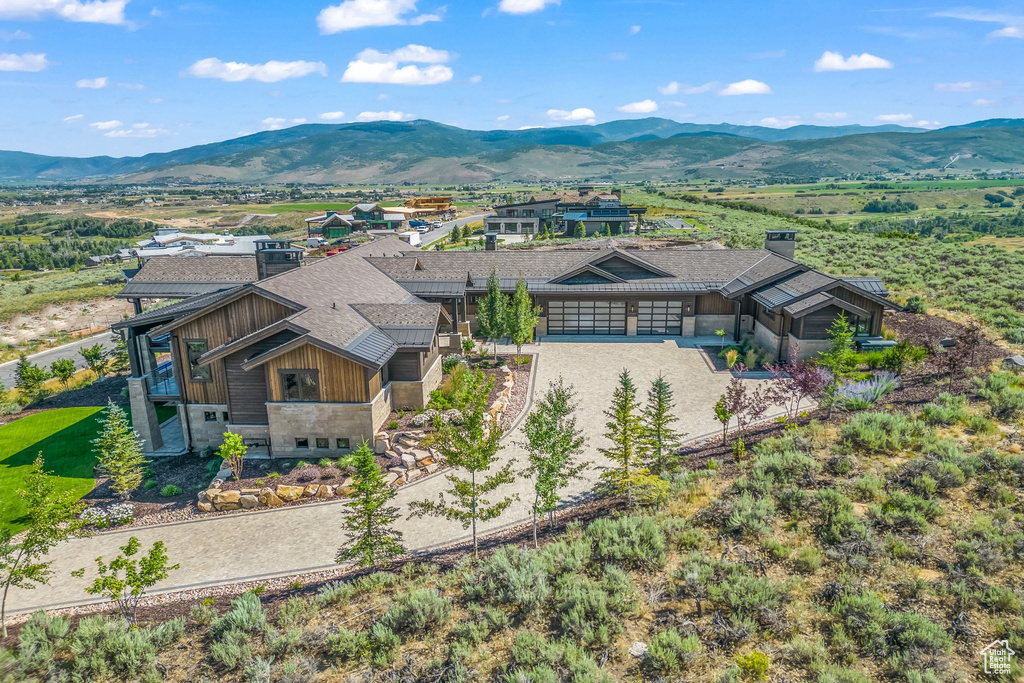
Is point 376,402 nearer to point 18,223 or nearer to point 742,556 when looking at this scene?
point 742,556

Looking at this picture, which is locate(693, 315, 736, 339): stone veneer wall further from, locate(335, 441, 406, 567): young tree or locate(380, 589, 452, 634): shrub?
locate(380, 589, 452, 634): shrub

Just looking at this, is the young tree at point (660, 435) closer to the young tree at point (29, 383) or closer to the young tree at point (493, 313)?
the young tree at point (493, 313)

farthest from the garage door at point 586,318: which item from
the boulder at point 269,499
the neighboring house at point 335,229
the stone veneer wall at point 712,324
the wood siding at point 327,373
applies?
the neighboring house at point 335,229

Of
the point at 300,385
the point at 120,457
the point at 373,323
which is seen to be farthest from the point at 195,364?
the point at 373,323

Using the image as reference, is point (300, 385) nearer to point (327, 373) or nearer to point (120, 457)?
point (327, 373)

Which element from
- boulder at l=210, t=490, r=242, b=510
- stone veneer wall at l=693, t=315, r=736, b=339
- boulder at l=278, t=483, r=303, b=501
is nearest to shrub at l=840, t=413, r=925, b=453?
stone veneer wall at l=693, t=315, r=736, b=339

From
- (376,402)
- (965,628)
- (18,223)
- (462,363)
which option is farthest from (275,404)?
(18,223)
